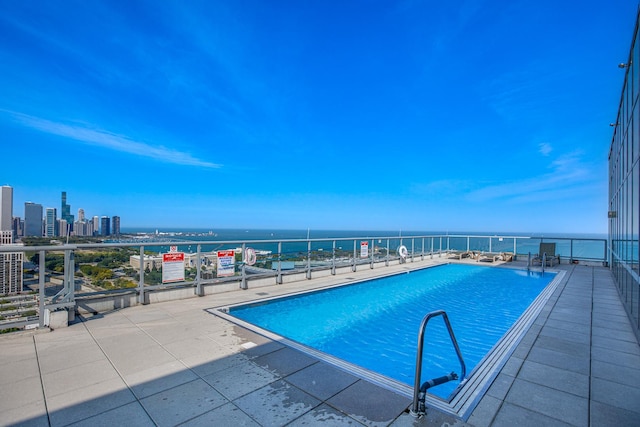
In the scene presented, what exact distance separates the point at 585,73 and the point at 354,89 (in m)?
9.39

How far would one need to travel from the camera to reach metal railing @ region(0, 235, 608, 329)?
11.9 feet

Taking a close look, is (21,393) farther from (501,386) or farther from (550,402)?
(550,402)

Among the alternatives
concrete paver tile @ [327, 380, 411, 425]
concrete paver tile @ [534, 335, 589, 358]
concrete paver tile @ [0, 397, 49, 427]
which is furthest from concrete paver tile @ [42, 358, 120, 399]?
concrete paver tile @ [534, 335, 589, 358]

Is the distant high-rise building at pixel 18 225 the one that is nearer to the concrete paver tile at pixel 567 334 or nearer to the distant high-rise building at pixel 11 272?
the distant high-rise building at pixel 11 272

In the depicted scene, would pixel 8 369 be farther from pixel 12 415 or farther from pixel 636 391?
pixel 636 391

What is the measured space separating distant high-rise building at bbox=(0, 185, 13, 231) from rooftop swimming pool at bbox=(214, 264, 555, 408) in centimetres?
332

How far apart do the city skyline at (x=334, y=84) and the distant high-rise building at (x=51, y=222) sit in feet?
0.93

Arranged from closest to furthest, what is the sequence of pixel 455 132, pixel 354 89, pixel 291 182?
1. pixel 354 89
2. pixel 455 132
3. pixel 291 182

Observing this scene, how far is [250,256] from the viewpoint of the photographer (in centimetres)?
623

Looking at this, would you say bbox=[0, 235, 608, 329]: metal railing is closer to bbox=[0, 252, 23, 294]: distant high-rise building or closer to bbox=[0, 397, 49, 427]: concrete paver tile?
bbox=[0, 252, 23, 294]: distant high-rise building

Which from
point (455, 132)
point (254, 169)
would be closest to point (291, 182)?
point (254, 169)

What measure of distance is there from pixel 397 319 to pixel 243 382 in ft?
12.0

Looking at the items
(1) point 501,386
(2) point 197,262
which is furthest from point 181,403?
(2) point 197,262

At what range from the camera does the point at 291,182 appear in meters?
33.7
